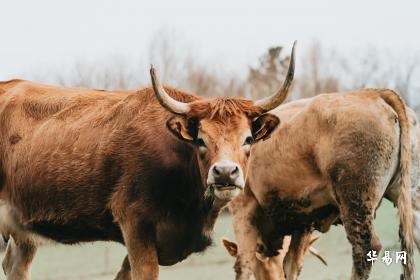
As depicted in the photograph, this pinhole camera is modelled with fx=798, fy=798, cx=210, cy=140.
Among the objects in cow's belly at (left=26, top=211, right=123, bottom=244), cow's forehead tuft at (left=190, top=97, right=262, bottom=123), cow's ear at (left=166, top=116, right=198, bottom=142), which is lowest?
cow's belly at (left=26, top=211, right=123, bottom=244)

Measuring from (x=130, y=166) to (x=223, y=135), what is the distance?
111 centimetres

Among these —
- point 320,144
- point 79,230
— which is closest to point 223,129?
point 79,230

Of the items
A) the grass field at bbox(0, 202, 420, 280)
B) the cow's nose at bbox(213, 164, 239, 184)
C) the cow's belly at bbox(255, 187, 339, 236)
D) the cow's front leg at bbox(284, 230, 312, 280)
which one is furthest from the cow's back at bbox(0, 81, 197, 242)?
the grass field at bbox(0, 202, 420, 280)

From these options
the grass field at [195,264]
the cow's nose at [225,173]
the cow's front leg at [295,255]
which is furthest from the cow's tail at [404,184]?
the grass field at [195,264]

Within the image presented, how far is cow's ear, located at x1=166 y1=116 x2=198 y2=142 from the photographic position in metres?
6.90

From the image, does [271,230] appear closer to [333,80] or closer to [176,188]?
[176,188]

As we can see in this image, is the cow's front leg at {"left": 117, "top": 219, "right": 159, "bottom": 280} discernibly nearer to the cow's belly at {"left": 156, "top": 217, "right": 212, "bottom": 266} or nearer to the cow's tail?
the cow's belly at {"left": 156, "top": 217, "right": 212, "bottom": 266}

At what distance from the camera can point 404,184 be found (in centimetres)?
891

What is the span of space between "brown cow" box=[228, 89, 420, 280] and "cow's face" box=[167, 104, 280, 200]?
2.05m

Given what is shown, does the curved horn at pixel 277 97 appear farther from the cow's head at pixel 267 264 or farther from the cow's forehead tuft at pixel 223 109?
the cow's head at pixel 267 264

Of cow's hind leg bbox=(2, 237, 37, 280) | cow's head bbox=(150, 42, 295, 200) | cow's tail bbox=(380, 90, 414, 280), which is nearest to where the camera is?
cow's head bbox=(150, 42, 295, 200)

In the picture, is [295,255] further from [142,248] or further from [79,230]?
[142,248]

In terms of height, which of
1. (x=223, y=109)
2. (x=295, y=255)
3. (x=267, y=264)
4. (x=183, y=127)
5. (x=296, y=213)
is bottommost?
(x=267, y=264)

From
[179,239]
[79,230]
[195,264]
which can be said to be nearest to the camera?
[179,239]
